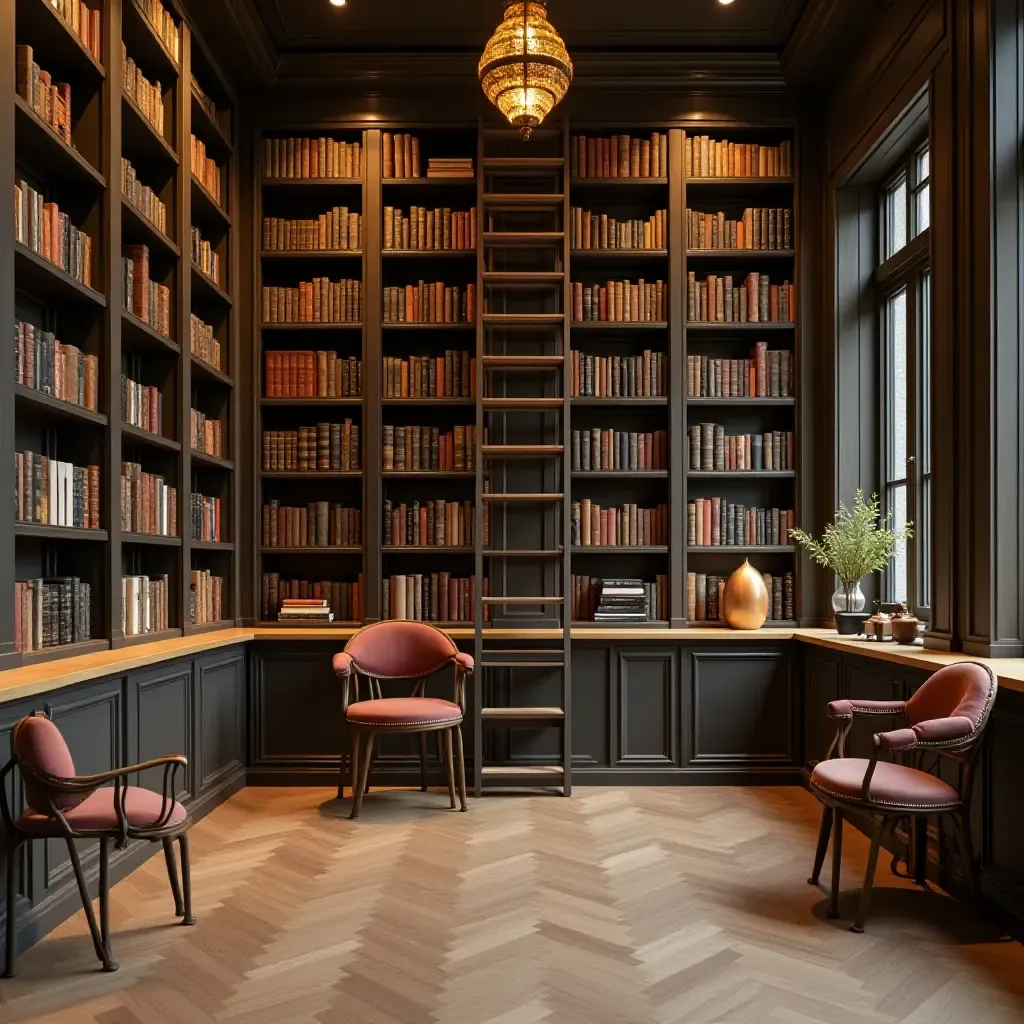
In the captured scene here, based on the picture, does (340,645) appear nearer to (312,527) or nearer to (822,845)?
(312,527)

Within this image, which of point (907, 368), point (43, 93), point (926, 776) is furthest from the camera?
point (907, 368)

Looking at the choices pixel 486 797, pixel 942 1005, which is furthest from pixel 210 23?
pixel 942 1005

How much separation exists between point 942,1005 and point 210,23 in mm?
5521

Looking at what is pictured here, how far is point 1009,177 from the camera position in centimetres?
400

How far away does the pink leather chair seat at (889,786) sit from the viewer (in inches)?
134

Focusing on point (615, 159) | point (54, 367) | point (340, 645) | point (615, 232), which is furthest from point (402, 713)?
point (615, 159)

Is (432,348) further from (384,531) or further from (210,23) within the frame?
(210,23)

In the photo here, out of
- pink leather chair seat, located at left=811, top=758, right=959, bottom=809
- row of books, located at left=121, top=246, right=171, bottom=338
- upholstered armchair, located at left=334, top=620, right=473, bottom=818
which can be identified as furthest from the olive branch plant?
row of books, located at left=121, top=246, right=171, bottom=338

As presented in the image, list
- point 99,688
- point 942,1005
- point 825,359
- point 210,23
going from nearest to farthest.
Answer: point 942,1005
point 99,688
point 210,23
point 825,359

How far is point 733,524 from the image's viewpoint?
6059 mm

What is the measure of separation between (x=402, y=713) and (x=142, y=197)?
2.77 meters

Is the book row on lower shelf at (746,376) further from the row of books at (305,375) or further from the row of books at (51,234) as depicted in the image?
the row of books at (51,234)

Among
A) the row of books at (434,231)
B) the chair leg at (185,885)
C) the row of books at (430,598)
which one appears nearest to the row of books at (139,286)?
the row of books at (434,231)

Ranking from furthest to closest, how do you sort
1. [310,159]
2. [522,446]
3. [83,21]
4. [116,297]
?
[310,159] → [522,446] → [116,297] → [83,21]
